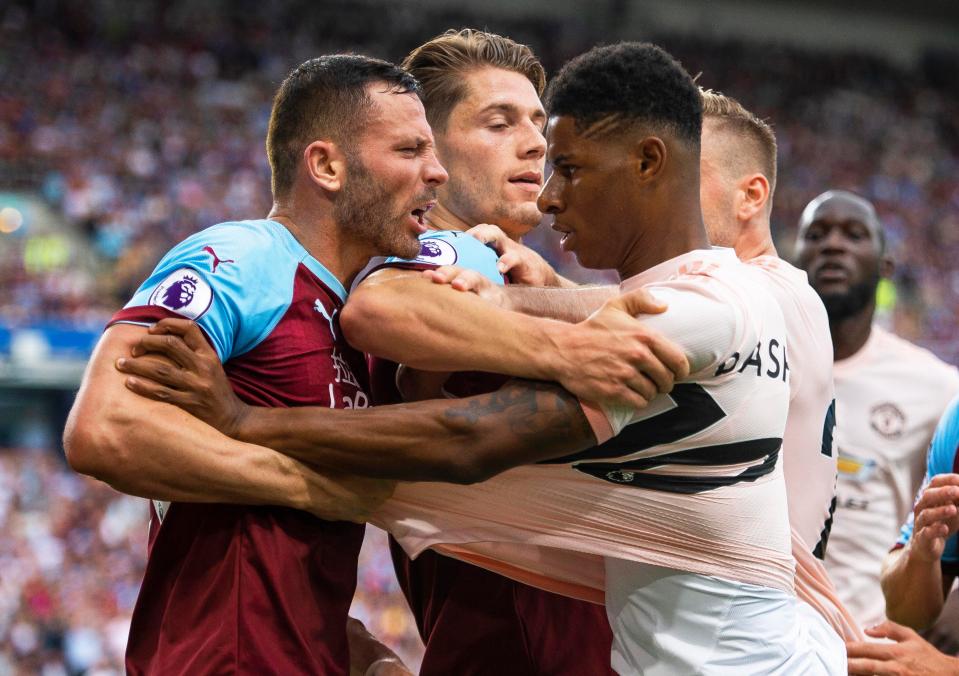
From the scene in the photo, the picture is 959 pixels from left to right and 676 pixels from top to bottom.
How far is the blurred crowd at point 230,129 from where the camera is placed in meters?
16.1

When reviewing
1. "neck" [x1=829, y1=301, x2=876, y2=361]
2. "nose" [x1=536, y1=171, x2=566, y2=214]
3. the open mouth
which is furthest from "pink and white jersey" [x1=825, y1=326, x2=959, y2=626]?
"nose" [x1=536, y1=171, x2=566, y2=214]

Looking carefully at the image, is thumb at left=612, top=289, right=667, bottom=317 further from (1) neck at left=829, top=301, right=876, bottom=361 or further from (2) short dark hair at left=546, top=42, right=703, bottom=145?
(1) neck at left=829, top=301, right=876, bottom=361

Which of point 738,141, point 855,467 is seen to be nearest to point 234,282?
point 738,141

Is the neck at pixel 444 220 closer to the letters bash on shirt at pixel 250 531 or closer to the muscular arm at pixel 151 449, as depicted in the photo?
the letters bash on shirt at pixel 250 531

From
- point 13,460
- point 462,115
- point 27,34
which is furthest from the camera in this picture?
point 27,34

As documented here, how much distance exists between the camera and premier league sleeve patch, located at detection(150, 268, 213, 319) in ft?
9.18

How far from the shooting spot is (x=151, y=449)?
2.71m

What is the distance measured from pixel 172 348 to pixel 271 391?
1.07 ft

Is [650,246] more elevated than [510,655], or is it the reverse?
[650,246]

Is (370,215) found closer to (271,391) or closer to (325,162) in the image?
(325,162)

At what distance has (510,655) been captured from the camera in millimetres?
3422

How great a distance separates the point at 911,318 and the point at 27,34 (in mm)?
15423

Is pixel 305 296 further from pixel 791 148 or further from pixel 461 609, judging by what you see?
pixel 791 148

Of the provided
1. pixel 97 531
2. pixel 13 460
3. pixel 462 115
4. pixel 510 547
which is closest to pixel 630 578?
pixel 510 547
